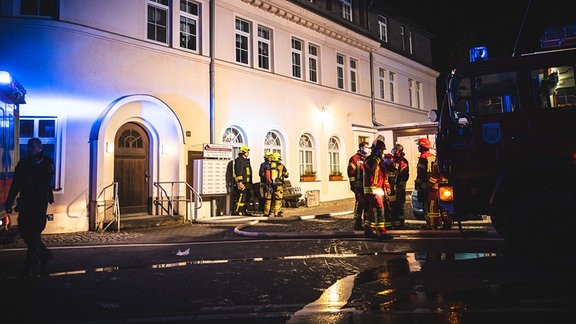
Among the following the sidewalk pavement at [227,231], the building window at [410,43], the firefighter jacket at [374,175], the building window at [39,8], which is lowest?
the sidewalk pavement at [227,231]

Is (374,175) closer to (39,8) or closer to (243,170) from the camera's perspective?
(243,170)

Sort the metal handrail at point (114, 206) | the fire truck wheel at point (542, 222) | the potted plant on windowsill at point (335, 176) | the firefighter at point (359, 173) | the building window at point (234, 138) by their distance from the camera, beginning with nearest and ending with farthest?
1. the fire truck wheel at point (542, 222)
2. the firefighter at point (359, 173)
3. the metal handrail at point (114, 206)
4. the building window at point (234, 138)
5. the potted plant on windowsill at point (335, 176)

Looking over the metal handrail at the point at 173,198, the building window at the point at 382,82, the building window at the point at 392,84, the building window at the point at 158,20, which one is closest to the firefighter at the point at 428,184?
the metal handrail at the point at 173,198

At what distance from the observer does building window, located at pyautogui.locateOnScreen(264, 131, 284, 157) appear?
14.0 metres

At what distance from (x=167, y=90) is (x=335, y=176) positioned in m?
8.38

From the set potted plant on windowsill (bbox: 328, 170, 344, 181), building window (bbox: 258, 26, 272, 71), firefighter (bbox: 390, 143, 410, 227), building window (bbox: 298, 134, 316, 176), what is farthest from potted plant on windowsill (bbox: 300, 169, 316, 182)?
firefighter (bbox: 390, 143, 410, 227)

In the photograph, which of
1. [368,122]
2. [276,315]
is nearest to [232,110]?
[368,122]

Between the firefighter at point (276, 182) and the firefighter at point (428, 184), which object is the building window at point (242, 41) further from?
the firefighter at point (428, 184)

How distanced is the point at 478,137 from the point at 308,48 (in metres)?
11.9

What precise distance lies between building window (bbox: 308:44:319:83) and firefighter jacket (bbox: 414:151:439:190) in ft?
29.4

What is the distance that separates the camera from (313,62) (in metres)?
16.4

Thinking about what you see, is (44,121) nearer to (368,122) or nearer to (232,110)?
→ (232,110)

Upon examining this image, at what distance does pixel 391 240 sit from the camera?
7.30 metres

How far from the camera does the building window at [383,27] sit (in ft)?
69.2
